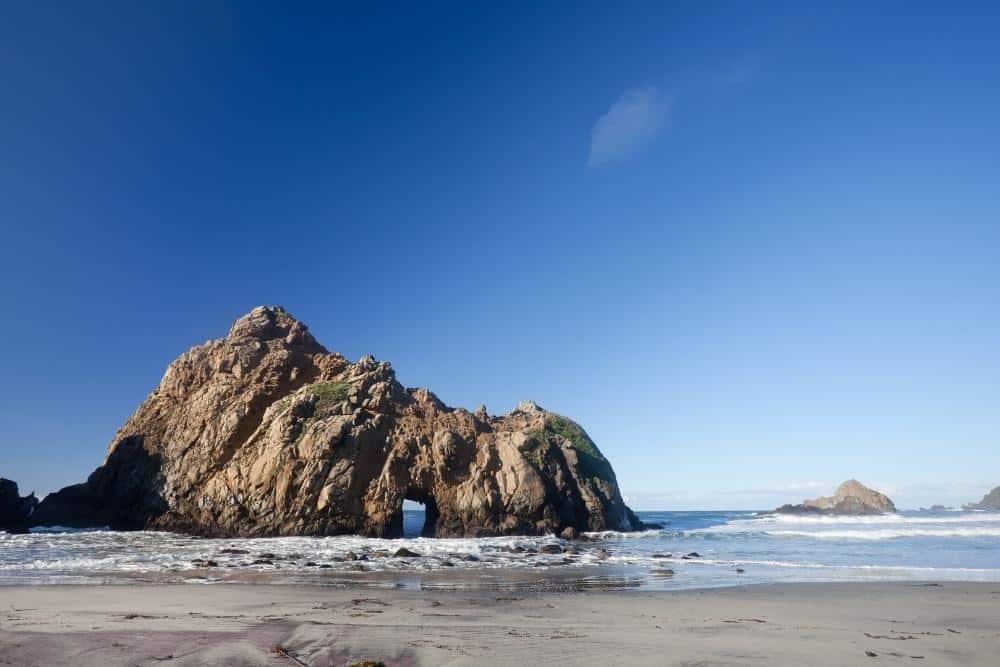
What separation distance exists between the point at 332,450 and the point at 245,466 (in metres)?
7.32

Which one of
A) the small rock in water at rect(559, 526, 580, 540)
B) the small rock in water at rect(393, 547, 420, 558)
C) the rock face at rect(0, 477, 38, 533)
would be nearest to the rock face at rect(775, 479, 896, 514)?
the small rock in water at rect(559, 526, 580, 540)

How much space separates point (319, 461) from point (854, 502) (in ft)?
379

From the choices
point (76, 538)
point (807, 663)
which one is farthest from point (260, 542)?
point (807, 663)

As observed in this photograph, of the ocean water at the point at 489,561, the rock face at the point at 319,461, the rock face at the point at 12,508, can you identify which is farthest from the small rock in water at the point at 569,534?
the rock face at the point at 12,508

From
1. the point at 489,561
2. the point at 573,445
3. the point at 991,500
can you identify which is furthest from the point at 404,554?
the point at 991,500

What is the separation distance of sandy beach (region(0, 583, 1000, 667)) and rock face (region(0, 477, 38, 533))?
41.0 metres

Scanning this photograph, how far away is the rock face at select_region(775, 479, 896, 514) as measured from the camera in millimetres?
113812

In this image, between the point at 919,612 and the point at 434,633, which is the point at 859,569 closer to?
the point at 919,612

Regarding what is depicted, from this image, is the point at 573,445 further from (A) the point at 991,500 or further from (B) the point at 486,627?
(A) the point at 991,500

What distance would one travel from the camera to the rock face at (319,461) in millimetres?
40156

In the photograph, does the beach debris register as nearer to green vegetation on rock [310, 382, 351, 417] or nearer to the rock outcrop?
green vegetation on rock [310, 382, 351, 417]

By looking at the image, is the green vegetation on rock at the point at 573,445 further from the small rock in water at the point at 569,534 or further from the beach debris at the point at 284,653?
the beach debris at the point at 284,653

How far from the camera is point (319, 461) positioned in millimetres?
40219

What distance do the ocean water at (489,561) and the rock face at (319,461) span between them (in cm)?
348
